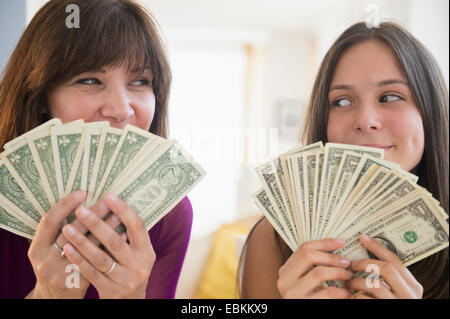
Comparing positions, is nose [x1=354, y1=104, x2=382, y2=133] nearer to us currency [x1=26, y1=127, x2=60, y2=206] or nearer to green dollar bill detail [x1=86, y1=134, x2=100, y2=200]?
green dollar bill detail [x1=86, y1=134, x2=100, y2=200]

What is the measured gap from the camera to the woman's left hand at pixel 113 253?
28.2 inches

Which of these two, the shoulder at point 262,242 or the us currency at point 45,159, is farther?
the shoulder at point 262,242

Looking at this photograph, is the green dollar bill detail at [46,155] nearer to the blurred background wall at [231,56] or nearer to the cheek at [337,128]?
the blurred background wall at [231,56]

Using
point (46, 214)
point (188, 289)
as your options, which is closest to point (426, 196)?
point (46, 214)

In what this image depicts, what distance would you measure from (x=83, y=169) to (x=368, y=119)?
70 cm

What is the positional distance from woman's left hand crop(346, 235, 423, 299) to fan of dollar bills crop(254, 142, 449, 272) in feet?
0.10

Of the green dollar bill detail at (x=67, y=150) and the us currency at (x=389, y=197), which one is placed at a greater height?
the green dollar bill detail at (x=67, y=150)

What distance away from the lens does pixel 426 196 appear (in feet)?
2.44

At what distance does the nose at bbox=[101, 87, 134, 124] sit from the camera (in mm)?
838

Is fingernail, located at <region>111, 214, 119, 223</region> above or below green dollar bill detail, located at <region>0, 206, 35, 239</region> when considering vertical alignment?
above

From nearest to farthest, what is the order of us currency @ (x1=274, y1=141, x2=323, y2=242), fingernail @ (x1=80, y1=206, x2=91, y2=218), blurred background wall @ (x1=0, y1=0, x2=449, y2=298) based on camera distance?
fingernail @ (x1=80, y1=206, x2=91, y2=218), us currency @ (x1=274, y1=141, x2=323, y2=242), blurred background wall @ (x1=0, y1=0, x2=449, y2=298)

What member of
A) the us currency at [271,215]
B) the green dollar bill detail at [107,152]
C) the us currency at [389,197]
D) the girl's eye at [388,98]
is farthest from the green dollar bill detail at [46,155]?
the girl's eye at [388,98]

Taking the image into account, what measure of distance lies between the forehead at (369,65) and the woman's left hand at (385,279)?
427 millimetres

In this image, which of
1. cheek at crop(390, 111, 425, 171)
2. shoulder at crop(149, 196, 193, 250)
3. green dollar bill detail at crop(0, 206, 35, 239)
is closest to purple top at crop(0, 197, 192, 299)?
shoulder at crop(149, 196, 193, 250)
